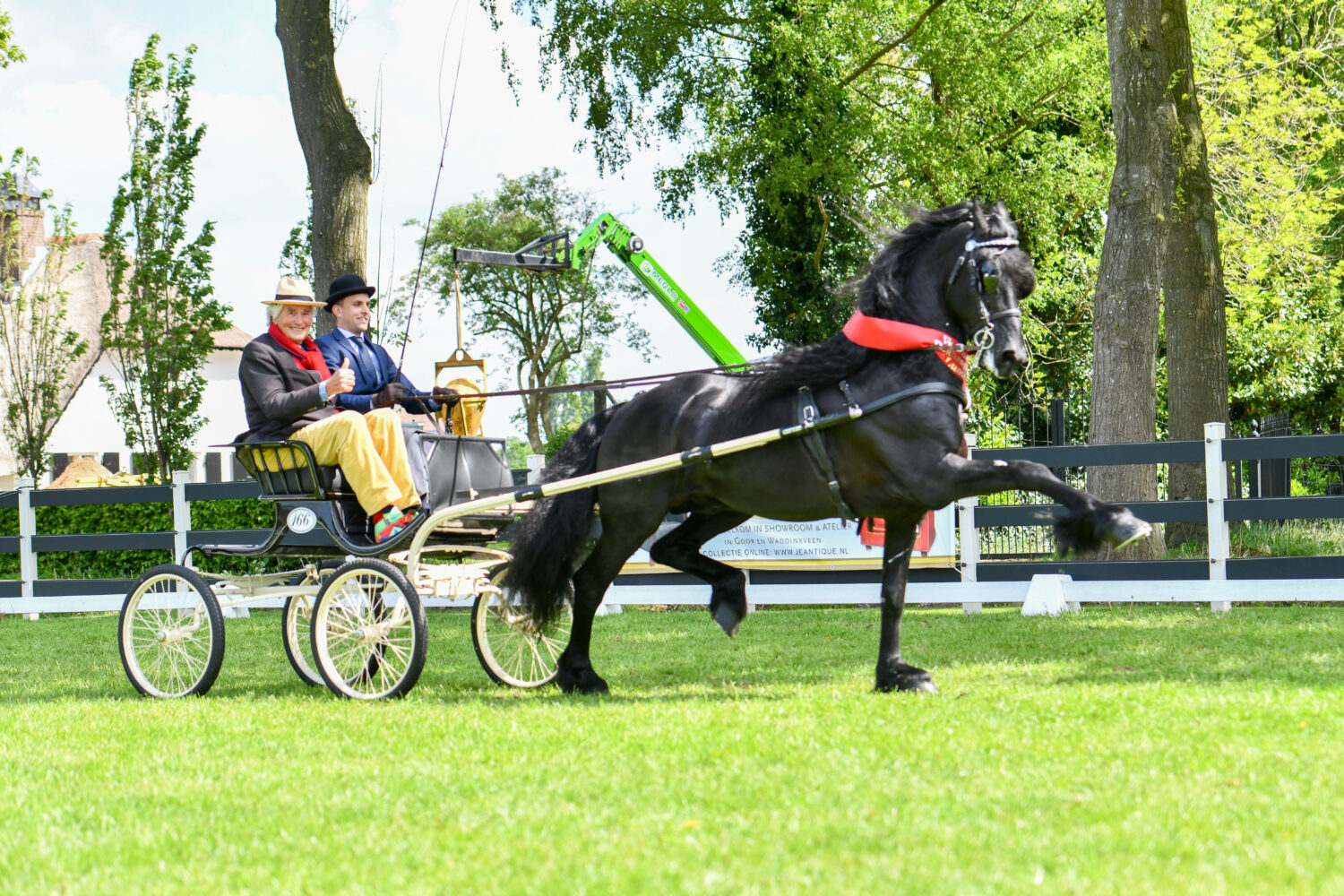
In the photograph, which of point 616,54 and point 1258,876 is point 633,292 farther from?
point 1258,876

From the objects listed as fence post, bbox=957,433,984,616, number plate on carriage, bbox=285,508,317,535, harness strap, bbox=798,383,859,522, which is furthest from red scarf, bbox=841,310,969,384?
fence post, bbox=957,433,984,616

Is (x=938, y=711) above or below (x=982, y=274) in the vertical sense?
below

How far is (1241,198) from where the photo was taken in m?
19.2

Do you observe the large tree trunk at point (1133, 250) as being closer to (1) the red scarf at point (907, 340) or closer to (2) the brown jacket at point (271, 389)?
(1) the red scarf at point (907, 340)

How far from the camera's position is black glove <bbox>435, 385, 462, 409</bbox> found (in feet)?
22.6

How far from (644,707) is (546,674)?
1.73 m

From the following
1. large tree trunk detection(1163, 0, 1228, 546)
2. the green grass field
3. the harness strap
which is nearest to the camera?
the green grass field

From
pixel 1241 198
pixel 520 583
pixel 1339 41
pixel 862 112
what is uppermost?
pixel 1339 41

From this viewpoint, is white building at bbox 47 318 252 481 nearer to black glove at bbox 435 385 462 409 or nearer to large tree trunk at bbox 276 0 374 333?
large tree trunk at bbox 276 0 374 333

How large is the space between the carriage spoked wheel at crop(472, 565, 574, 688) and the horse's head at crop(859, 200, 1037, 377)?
2.24 m

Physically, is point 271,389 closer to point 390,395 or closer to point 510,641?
point 390,395

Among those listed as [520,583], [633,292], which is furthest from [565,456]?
[633,292]

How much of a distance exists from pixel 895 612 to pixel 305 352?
3.43 m

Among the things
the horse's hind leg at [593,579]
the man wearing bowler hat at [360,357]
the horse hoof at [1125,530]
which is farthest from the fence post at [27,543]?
the horse hoof at [1125,530]
